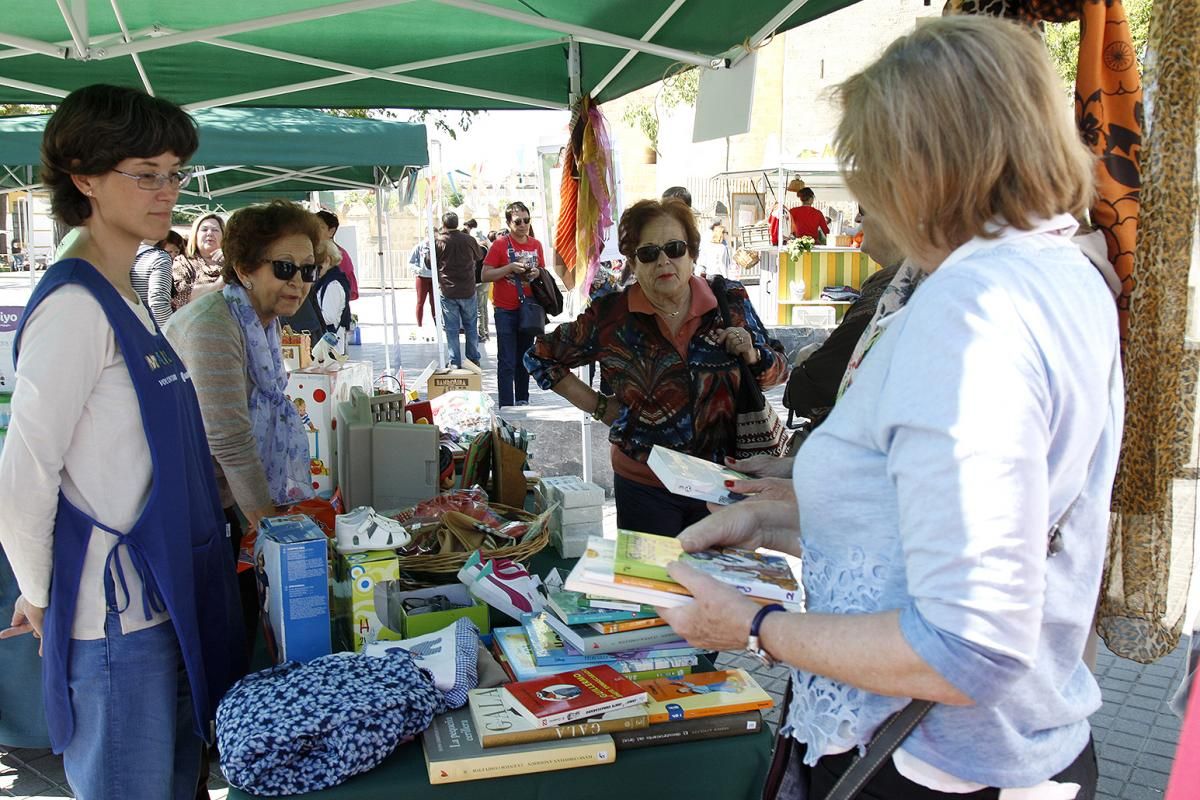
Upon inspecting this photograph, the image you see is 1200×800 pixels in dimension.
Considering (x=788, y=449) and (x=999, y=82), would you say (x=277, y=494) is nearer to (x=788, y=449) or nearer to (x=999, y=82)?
(x=788, y=449)

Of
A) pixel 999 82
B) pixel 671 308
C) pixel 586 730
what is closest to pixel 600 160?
pixel 671 308

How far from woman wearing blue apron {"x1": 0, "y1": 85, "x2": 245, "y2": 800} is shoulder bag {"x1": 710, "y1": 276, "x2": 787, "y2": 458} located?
1792 mm

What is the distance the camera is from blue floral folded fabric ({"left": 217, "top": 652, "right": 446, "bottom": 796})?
1470 millimetres

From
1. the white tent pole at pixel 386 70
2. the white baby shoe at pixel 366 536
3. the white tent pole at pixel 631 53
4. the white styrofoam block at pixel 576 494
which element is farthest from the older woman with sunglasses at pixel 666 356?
the white tent pole at pixel 386 70

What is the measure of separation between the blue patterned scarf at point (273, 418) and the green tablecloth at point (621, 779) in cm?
138

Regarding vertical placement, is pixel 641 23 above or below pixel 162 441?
above

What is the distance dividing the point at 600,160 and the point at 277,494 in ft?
7.24

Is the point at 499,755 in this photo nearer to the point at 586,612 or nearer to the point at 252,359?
the point at 586,612

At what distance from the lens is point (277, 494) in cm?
283

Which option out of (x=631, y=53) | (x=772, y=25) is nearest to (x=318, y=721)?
(x=772, y=25)

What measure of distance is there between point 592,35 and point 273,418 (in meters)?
2.07

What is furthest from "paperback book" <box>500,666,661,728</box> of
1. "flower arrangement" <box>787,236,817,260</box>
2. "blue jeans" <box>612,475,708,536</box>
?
"flower arrangement" <box>787,236,817,260</box>

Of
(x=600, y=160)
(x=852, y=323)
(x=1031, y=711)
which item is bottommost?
(x=1031, y=711)

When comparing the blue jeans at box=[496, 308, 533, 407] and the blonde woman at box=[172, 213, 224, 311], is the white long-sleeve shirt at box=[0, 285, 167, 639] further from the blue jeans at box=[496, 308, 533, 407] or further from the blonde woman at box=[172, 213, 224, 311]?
the blue jeans at box=[496, 308, 533, 407]
